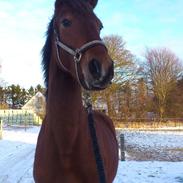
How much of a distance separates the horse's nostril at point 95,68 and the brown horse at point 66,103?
0.21 meters

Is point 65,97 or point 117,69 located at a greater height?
point 117,69

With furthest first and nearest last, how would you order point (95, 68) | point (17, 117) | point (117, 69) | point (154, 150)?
1. point (17, 117)
2. point (117, 69)
3. point (154, 150)
4. point (95, 68)

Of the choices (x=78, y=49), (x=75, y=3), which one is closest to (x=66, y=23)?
(x=75, y=3)

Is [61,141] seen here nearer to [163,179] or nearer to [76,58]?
[76,58]

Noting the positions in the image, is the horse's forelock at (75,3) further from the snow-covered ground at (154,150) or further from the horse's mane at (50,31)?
the snow-covered ground at (154,150)

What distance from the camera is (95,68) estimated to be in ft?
8.75

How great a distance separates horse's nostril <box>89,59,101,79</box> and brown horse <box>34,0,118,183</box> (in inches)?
8.2

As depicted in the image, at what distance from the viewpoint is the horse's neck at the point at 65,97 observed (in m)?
3.32

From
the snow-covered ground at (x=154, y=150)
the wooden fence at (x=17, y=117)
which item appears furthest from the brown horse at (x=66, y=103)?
the wooden fence at (x=17, y=117)

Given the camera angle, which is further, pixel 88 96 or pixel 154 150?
pixel 154 150

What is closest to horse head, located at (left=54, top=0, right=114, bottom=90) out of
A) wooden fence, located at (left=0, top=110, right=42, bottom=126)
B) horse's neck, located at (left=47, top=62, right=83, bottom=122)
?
horse's neck, located at (left=47, top=62, right=83, bottom=122)

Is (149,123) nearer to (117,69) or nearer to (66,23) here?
(117,69)

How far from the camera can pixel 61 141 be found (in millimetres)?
3316

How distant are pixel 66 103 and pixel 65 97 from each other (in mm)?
52
